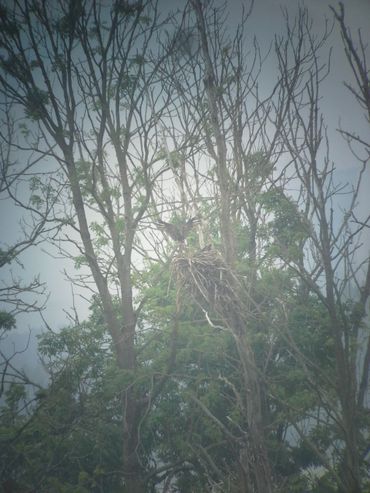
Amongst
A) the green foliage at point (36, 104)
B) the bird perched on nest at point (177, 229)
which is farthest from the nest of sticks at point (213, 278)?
the green foliage at point (36, 104)

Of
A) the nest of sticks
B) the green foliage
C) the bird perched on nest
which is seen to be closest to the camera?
the nest of sticks

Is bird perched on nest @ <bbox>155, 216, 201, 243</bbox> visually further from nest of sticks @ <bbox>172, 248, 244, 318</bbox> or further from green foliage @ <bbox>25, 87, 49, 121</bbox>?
green foliage @ <bbox>25, 87, 49, 121</bbox>

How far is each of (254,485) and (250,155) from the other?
18.2 feet

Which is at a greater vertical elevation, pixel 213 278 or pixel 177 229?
pixel 177 229

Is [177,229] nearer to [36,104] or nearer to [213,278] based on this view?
[213,278]

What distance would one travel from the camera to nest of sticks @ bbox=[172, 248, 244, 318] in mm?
3025

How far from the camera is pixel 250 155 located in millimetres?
6301

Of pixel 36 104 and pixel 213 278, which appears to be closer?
pixel 213 278

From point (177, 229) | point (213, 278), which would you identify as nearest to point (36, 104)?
point (177, 229)

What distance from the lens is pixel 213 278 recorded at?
3029 millimetres

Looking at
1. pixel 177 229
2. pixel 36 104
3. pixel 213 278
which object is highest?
pixel 36 104

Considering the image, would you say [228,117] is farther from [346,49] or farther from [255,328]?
[255,328]

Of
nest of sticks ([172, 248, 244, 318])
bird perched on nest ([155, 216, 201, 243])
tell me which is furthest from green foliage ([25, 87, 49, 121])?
nest of sticks ([172, 248, 244, 318])

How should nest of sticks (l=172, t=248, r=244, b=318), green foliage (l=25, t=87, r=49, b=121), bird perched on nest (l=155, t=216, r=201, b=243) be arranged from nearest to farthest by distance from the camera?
nest of sticks (l=172, t=248, r=244, b=318) → bird perched on nest (l=155, t=216, r=201, b=243) → green foliage (l=25, t=87, r=49, b=121)
